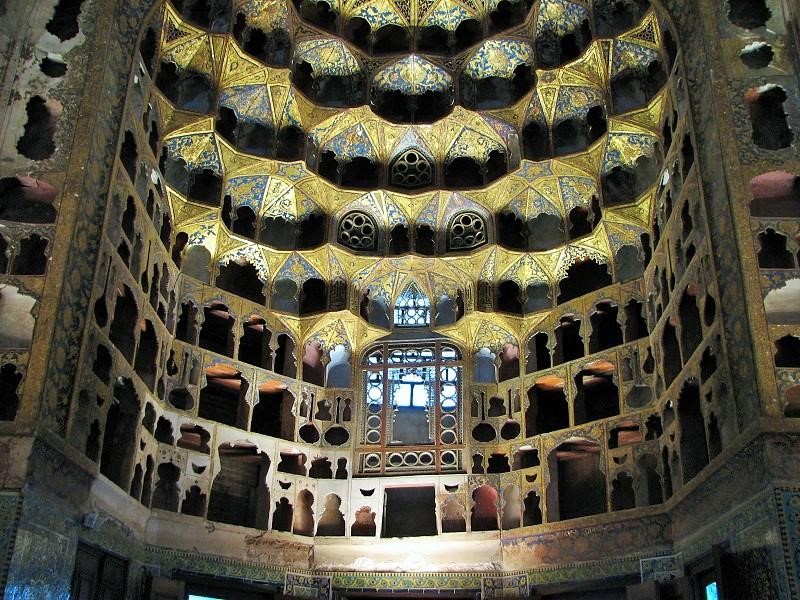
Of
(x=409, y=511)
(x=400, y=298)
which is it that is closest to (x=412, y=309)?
(x=400, y=298)

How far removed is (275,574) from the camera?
20453mm

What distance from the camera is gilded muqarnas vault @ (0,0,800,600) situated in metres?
15.1

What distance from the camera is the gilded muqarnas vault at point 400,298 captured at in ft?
49.5

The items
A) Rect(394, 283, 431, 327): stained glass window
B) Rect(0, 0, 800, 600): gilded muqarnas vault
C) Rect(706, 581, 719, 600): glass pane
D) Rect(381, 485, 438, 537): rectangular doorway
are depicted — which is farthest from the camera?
Rect(394, 283, 431, 327): stained glass window

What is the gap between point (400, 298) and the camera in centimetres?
2420

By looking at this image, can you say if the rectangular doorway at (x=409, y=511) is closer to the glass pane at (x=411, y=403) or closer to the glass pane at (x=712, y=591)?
the glass pane at (x=411, y=403)

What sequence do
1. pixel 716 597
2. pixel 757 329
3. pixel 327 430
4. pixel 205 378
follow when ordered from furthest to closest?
pixel 327 430, pixel 205 378, pixel 716 597, pixel 757 329

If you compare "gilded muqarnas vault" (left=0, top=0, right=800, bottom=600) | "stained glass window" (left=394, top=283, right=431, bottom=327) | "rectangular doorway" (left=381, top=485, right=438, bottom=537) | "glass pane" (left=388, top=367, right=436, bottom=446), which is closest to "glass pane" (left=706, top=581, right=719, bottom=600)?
"gilded muqarnas vault" (left=0, top=0, right=800, bottom=600)

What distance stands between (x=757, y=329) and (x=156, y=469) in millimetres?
12059

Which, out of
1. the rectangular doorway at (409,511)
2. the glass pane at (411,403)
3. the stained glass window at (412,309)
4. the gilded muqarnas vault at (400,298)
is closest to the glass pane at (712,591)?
the gilded muqarnas vault at (400,298)

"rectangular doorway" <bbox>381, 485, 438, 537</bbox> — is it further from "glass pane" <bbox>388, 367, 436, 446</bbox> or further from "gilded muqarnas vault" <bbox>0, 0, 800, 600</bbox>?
"glass pane" <bbox>388, 367, 436, 446</bbox>

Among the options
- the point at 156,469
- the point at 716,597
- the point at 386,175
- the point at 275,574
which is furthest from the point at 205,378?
the point at 716,597

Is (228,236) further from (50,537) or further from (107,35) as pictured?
(50,537)

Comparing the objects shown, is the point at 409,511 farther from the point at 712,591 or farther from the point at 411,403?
the point at 712,591
